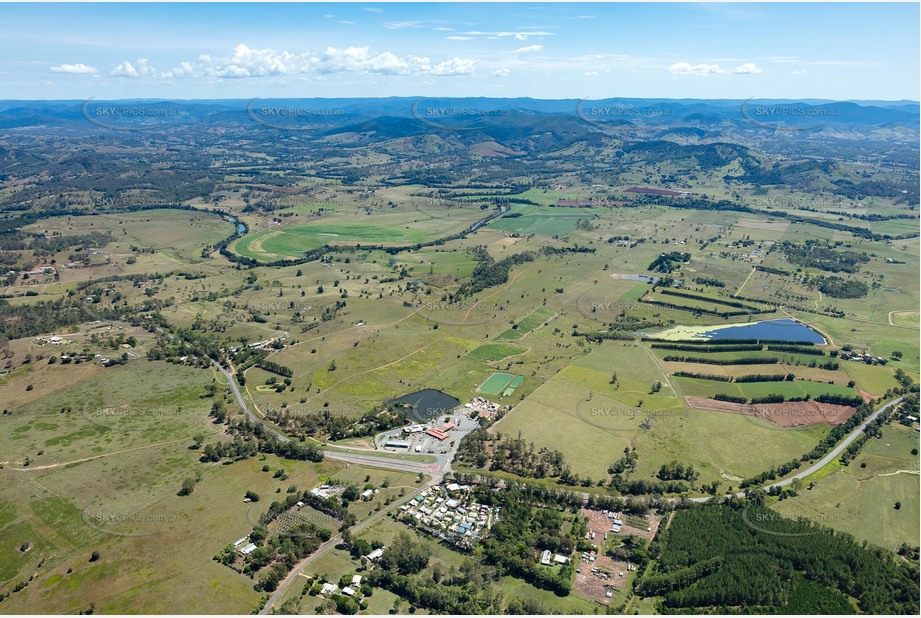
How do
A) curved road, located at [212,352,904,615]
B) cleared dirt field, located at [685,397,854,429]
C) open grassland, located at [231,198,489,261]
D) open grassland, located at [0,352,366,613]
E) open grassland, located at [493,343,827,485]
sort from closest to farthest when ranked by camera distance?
open grassland, located at [0,352,366,613], curved road, located at [212,352,904,615], open grassland, located at [493,343,827,485], cleared dirt field, located at [685,397,854,429], open grassland, located at [231,198,489,261]

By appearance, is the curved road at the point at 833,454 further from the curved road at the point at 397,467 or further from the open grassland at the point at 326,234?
the open grassland at the point at 326,234

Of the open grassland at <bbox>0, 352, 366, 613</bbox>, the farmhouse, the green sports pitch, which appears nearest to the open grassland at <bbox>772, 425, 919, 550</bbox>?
the green sports pitch

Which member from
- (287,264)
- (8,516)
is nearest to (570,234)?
(287,264)

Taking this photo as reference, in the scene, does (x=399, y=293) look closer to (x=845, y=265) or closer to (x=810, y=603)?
(x=810, y=603)

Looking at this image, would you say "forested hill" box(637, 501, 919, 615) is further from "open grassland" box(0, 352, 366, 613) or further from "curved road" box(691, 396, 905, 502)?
"open grassland" box(0, 352, 366, 613)

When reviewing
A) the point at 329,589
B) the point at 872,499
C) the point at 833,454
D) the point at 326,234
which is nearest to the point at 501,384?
the point at 329,589

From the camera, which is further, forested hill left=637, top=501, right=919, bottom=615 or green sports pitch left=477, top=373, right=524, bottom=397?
green sports pitch left=477, top=373, right=524, bottom=397

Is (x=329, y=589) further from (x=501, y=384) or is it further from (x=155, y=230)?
(x=155, y=230)

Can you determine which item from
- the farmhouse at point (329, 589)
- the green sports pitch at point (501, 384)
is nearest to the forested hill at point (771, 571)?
the farmhouse at point (329, 589)
